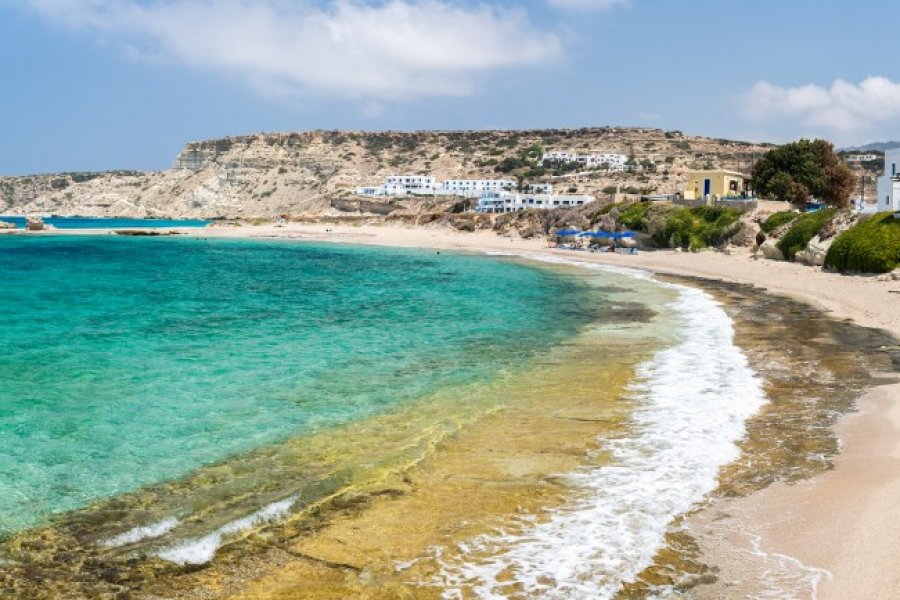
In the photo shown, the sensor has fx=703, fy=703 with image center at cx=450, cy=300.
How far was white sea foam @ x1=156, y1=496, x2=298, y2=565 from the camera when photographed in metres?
7.00

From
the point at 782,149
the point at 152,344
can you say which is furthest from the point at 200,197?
the point at 152,344

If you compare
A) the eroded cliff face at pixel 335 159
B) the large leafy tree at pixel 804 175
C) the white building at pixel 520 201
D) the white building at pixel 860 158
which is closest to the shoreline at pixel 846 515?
the large leafy tree at pixel 804 175

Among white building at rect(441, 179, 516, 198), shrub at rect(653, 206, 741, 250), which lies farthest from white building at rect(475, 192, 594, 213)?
shrub at rect(653, 206, 741, 250)

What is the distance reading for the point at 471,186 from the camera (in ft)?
412

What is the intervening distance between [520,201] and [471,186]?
31.2m

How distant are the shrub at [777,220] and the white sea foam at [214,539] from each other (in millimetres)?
46123

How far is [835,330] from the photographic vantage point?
20156mm

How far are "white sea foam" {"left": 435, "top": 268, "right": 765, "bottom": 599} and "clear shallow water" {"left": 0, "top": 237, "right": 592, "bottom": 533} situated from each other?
15.1 feet

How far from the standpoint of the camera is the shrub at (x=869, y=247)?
32.2m

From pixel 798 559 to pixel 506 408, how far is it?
650cm

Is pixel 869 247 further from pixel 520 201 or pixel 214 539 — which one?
pixel 520 201

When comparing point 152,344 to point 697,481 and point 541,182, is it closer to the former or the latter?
point 697,481

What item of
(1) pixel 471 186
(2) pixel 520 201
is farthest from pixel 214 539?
(1) pixel 471 186

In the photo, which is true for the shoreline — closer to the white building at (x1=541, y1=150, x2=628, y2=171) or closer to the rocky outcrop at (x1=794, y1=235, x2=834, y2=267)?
the rocky outcrop at (x1=794, y1=235, x2=834, y2=267)
